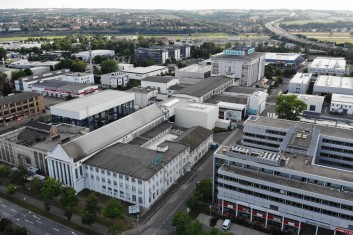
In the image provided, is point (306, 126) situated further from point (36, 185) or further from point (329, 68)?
point (329, 68)

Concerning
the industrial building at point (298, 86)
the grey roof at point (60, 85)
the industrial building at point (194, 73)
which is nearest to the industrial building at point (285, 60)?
the industrial building at point (194, 73)

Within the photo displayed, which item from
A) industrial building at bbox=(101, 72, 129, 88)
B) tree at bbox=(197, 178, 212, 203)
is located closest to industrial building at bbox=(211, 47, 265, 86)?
industrial building at bbox=(101, 72, 129, 88)

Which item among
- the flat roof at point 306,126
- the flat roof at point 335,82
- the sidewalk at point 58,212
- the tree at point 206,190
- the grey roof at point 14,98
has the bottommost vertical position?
the sidewalk at point 58,212

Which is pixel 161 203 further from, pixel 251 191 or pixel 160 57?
pixel 160 57

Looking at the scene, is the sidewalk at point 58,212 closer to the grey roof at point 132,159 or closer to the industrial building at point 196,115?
the grey roof at point 132,159

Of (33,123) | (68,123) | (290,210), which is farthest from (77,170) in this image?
(290,210)

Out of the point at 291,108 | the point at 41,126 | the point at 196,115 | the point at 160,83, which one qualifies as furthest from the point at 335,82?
the point at 41,126
